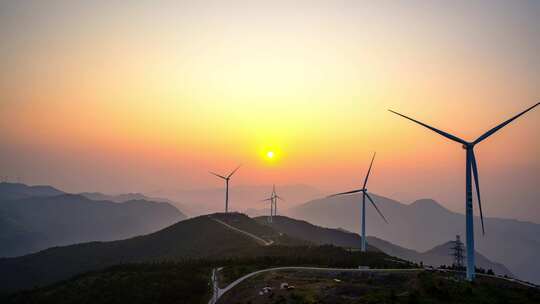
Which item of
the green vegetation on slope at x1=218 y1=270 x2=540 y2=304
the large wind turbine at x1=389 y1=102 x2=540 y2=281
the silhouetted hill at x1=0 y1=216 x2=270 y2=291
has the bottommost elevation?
the silhouetted hill at x1=0 y1=216 x2=270 y2=291

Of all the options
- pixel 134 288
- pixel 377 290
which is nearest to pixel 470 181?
pixel 377 290

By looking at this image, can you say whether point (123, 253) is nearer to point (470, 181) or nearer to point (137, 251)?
point (137, 251)

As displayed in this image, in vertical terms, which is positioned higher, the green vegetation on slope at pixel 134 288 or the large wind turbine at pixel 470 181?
the large wind turbine at pixel 470 181

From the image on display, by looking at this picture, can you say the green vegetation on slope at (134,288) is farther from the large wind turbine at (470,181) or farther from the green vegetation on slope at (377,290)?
the large wind turbine at (470,181)

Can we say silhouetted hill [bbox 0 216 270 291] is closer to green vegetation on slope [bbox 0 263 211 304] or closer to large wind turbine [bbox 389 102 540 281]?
green vegetation on slope [bbox 0 263 211 304]

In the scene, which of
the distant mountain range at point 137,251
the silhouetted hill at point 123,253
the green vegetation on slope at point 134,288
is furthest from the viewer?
the silhouetted hill at point 123,253

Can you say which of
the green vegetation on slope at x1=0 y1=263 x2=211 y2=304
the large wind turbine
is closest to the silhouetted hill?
the green vegetation on slope at x1=0 y1=263 x2=211 y2=304

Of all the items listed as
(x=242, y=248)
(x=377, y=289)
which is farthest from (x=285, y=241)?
(x=377, y=289)

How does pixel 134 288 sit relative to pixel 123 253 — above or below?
above

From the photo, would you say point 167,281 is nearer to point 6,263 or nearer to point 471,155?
point 471,155

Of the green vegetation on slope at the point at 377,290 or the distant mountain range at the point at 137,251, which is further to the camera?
the distant mountain range at the point at 137,251

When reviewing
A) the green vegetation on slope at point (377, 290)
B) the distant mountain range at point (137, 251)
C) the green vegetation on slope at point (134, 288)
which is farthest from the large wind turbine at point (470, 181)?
the distant mountain range at point (137, 251)

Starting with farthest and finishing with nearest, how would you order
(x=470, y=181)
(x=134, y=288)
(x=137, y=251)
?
(x=137, y=251)
(x=134, y=288)
(x=470, y=181)

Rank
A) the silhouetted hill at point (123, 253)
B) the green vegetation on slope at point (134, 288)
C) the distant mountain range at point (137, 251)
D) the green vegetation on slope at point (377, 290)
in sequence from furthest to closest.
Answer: the silhouetted hill at point (123, 253), the distant mountain range at point (137, 251), the green vegetation on slope at point (134, 288), the green vegetation on slope at point (377, 290)
